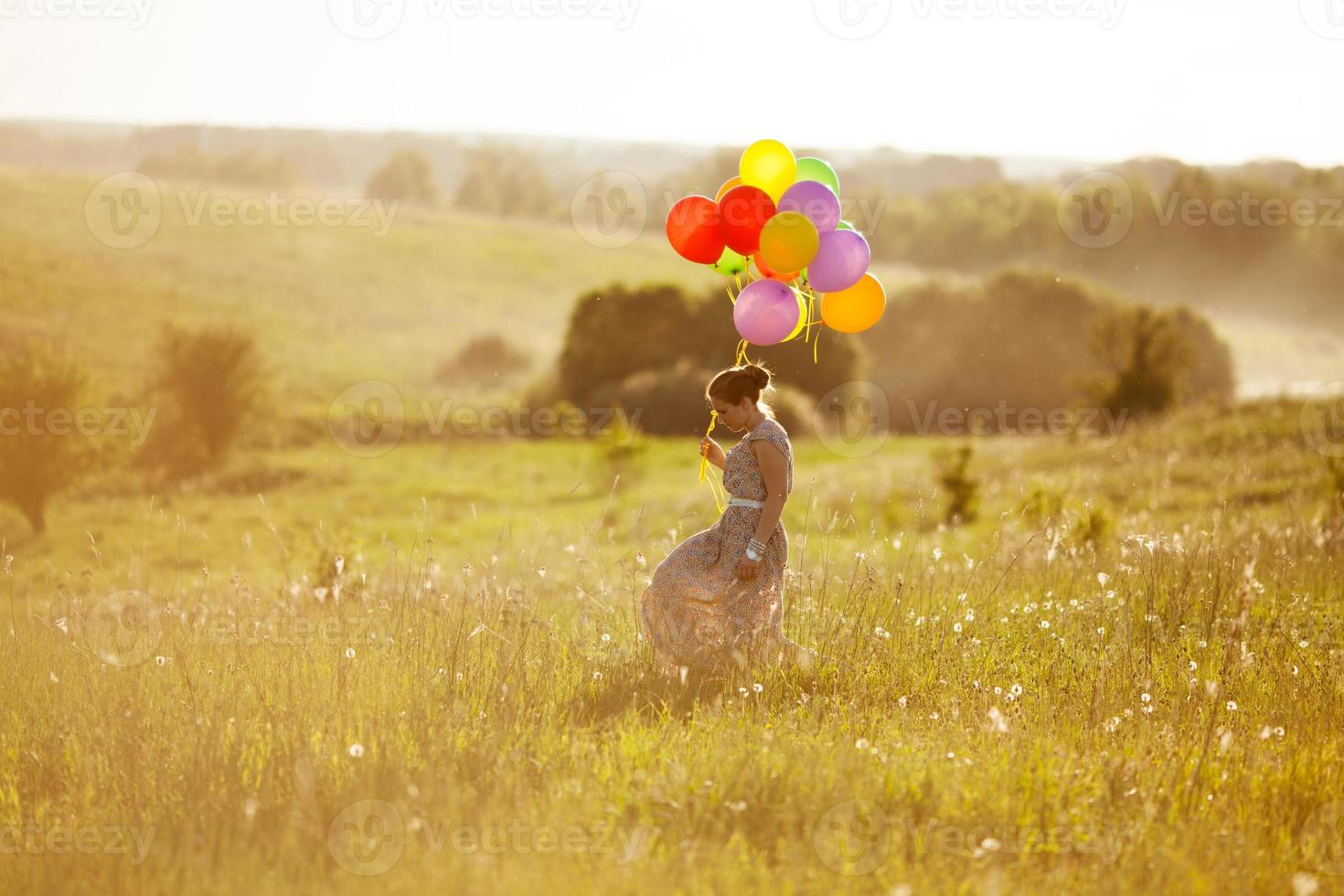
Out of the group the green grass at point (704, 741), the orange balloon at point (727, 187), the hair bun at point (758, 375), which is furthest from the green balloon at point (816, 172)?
the green grass at point (704, 741)

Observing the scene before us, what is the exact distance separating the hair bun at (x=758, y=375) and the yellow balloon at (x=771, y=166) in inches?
46.1

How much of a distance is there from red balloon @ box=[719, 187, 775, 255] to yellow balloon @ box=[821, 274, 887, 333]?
2.04 ft

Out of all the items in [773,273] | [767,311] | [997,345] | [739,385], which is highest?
[997,345]

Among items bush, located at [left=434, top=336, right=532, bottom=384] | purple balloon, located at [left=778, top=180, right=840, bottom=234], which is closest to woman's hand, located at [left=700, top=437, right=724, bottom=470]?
purple balloon, located at [left=778, top=180, right=840, bottom=234]

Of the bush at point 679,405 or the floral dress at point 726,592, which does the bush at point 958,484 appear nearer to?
the floral dress at point 726,592

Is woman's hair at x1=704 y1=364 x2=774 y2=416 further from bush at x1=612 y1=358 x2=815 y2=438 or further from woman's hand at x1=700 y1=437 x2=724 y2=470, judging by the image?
bush at x1=612 y1=358 x2=815 y2=438

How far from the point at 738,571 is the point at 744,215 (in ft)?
6.97

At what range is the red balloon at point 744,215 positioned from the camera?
19.5ft

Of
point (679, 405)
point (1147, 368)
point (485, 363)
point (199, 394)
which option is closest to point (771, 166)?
point (199, 394)

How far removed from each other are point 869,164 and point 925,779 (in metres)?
125

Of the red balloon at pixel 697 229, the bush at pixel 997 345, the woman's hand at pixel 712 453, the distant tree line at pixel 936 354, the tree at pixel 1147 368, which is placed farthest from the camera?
the bush at pixel 997 345

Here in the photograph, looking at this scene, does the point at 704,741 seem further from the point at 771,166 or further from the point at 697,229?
the point at 771,166

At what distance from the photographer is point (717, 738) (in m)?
4.52

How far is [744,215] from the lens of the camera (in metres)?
5.95
